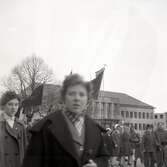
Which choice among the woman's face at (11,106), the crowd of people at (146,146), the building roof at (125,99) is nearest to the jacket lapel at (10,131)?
the woman's face at (11,106)

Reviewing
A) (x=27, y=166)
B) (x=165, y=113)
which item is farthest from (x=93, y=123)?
(x=165, y=113)

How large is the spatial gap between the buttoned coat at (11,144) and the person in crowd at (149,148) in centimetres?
1001

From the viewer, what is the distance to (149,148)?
14922 millimetres

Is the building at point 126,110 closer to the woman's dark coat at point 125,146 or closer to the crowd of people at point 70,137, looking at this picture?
the woman's dark coat at point 125,146

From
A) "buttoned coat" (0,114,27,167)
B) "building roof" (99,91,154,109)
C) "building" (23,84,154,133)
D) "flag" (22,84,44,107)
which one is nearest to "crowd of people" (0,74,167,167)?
"buttoned coat" (0,114,27,167)

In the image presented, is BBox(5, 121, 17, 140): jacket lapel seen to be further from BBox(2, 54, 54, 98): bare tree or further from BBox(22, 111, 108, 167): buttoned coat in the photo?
BBox(2, 54, 54, 98): bare tree

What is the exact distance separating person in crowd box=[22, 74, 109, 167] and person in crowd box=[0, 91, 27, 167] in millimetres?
2612

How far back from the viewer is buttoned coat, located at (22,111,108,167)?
2.75m

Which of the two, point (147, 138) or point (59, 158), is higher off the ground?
Answer: point (147, 138)

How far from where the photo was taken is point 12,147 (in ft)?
18.1

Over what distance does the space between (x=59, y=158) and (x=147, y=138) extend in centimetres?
1268

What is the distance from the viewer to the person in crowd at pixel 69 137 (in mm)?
2770

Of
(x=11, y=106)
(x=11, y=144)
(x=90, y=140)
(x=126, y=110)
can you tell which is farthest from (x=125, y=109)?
(x=90, y=140)

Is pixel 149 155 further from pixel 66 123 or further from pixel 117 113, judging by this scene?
pixel 117 113
